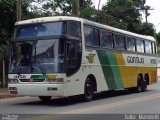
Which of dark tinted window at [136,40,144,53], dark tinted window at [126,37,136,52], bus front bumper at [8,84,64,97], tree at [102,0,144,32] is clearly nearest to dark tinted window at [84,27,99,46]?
bus front bumper at [8,84,64,97]

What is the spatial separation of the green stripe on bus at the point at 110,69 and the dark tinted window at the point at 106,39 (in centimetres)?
34

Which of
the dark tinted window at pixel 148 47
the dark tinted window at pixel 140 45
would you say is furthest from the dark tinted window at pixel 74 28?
the dark tinted window at pixel 148 47

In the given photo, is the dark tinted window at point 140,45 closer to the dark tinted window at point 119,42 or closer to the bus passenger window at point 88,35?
the dark tinted window at point 119,42

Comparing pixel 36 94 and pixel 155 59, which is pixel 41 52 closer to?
pixel 36 94

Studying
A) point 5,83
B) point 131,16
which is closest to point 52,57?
point 5,83

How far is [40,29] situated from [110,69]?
15.9ft

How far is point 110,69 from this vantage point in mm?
20516

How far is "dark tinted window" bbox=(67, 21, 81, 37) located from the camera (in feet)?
55.0

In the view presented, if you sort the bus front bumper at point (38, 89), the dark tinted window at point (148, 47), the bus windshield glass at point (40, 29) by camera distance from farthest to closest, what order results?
the dark tinted window at point (148, 47) < the bus windshield glass at point (40, 29) < the bus front bumper at point (38, 89)

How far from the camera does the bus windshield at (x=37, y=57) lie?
16.1 m

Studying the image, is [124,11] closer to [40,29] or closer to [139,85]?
[139,85]

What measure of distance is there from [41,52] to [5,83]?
1060 centimetres

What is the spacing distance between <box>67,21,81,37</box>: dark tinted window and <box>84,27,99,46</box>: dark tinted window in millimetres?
604

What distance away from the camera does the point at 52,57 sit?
1616cm
